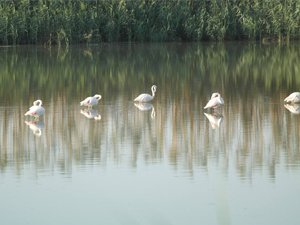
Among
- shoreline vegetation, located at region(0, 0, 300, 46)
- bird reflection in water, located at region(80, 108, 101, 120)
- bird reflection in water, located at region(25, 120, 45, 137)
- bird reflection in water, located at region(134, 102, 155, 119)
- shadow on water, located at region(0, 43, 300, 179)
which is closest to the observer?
shadow on water, located at region(0, 43, 300, 179)

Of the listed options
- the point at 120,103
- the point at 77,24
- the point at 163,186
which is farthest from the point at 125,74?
the point at 163,186

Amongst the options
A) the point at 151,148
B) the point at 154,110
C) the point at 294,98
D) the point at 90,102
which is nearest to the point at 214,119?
the point at 154,110

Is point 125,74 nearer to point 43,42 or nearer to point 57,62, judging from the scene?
point 57,62

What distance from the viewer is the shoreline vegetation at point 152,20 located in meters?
27.3

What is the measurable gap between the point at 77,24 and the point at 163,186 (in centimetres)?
1812

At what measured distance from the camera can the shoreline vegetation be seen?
2734 centimetres

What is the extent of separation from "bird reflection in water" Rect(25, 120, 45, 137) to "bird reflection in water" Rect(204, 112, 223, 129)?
207cm

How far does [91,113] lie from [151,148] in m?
3.02

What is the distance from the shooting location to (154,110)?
1490 centimetres

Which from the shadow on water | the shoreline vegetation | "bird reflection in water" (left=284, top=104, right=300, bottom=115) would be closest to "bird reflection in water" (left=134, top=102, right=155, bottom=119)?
the shadow on water

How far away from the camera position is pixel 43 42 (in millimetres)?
27391

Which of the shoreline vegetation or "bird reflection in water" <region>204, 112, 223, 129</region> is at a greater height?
the shoreline vegetation

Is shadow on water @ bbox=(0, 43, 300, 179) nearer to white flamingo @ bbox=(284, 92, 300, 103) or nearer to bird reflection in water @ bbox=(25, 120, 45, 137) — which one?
bird reflection in water @ bbox=(25, 120, 45, 137)

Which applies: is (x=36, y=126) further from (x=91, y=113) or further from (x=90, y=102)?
(x=90, y=102)
